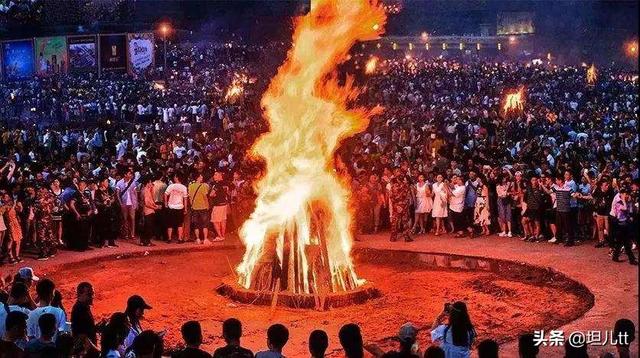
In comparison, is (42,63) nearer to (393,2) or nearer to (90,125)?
(90,125)

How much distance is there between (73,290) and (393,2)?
57402 millimetres

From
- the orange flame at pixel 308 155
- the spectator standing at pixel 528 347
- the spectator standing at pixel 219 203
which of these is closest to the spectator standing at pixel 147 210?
the spectator standing at pixel 219 203

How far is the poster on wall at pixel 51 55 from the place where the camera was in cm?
3591

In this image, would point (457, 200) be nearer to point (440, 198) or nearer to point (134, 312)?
point (440, 198)

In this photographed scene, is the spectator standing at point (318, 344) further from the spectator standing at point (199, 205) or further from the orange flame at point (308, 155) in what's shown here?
the spectator standing at point (199, 205)

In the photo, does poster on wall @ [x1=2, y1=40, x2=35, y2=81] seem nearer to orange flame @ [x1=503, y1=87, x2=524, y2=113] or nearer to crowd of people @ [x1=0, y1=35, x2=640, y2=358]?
crowd of people @ [x1=0, y1=35, x2=640, y2=358]

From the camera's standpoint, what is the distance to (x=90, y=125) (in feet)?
105

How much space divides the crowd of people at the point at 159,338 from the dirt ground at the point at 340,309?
3.10 m

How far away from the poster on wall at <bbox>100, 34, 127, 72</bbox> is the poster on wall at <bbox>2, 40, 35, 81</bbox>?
12.2ft

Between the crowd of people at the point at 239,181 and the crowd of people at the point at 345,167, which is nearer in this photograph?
the crowd of people at the point at 239,181

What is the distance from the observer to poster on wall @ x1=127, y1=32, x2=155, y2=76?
35781mm

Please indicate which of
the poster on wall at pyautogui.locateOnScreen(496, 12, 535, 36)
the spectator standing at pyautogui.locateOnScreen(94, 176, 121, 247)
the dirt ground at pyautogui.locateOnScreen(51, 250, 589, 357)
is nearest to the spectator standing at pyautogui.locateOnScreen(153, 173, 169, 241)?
the spectator standing at pyautogui.locateOnScreen(94, 176, 121, 247)

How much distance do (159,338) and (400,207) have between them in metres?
12.1

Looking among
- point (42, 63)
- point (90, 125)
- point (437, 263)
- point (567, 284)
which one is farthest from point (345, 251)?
point (42, 63)
